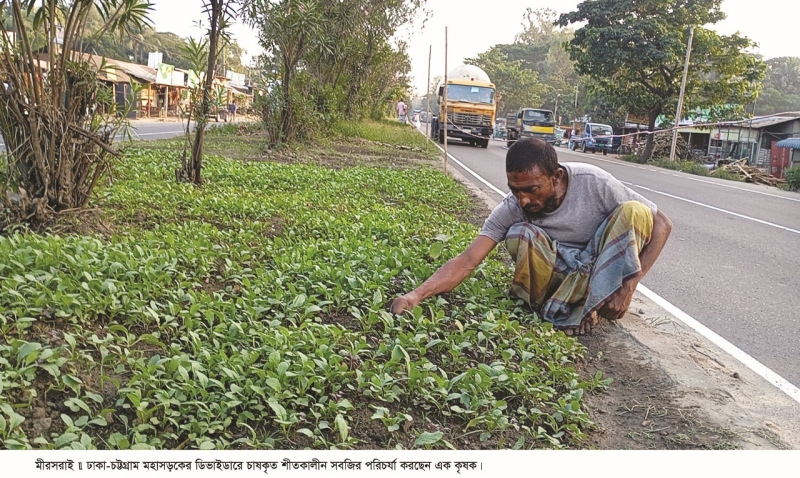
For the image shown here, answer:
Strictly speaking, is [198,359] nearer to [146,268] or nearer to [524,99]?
[146,268]

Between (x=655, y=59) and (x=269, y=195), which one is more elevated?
(x=655, y=59)

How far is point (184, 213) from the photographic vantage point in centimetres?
600

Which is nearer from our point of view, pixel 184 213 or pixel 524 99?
pixel 184 213

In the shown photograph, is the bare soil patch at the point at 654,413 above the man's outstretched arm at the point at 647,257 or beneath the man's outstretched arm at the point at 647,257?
beneath

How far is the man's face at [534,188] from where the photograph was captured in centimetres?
366

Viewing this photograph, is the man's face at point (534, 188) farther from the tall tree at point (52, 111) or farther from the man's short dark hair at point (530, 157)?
the tall tree at point (52, 111)

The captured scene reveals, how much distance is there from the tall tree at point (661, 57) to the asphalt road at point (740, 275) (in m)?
18.0

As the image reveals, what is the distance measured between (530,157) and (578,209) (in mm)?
540

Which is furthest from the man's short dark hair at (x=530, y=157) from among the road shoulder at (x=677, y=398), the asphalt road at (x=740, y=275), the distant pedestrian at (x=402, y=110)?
the distant pedestrian at (x=402, y=110)

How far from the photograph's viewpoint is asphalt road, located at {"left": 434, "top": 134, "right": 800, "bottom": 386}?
165 inches

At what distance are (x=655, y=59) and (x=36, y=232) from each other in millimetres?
27110

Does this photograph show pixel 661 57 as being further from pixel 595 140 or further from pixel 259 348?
pixel 259 348

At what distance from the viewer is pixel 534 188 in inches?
145
